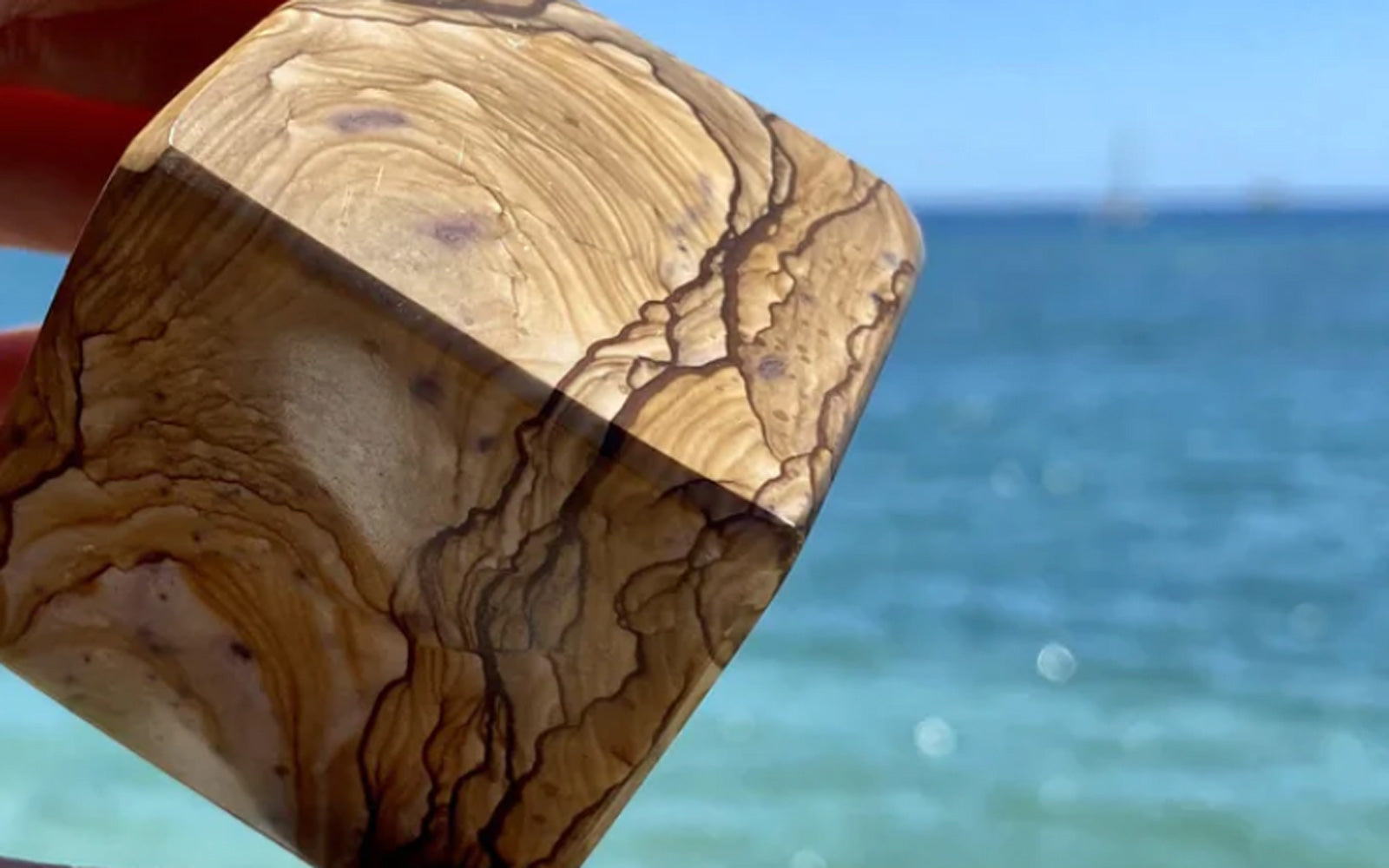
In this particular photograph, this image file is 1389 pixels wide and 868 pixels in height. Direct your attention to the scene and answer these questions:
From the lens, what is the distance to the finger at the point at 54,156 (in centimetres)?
65

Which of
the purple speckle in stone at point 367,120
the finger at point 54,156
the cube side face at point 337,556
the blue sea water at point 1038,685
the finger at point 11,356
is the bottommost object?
the blue sea water at point 1038,685

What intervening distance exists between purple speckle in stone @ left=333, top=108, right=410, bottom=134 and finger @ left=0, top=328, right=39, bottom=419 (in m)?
0.33

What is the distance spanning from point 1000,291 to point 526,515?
1739cm

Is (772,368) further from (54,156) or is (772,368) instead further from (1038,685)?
(1038,685)

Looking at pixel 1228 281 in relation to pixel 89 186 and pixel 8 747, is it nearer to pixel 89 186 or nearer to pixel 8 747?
pixel 8 747

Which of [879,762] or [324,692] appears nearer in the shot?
[324,692]

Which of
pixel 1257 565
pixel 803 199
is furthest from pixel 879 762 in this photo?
pixel 803 199

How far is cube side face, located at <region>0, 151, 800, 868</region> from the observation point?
1.18 feet

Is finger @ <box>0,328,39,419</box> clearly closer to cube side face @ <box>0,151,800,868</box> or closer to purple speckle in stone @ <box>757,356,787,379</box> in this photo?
cube side face @ <box>0,151,800,868</box>

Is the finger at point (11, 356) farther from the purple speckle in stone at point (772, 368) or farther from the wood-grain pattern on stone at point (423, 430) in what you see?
the purple speckle in stone at point (772, 368)

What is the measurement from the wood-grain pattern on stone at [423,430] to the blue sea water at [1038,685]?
170 centimetres

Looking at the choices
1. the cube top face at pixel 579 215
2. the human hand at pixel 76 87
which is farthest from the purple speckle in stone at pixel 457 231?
the human hand at pixel 76 87

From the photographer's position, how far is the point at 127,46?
580mm

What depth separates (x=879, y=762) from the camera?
2.48 metres
